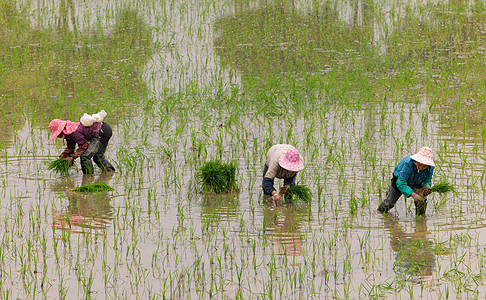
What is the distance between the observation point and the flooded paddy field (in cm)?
484

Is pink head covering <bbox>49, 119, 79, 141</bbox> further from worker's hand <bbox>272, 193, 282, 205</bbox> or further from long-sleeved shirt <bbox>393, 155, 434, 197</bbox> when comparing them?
long-sleeved shirt <bbox>393, 155, 434, 197</bbox>

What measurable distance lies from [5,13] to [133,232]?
398 inches

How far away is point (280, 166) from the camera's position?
6.14 metres

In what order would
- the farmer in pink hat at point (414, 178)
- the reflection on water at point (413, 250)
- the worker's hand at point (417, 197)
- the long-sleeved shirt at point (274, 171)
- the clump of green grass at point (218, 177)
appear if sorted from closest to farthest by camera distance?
the reflection on water at point (413, 250) < the farmer in pink hat at point (414, 178) < the worker's hand at point (417, 197) < the long-sleeved shirt at point (274, 171) < the clump of green grass at point (218, 177)

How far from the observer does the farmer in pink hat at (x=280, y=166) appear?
6043 mm

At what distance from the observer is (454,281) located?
15.1ft

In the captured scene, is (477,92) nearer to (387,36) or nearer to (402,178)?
(387,36)

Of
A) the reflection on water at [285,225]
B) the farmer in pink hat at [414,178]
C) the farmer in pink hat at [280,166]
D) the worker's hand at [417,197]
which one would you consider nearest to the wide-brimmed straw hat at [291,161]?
the farmer in pink hat at [280,166]

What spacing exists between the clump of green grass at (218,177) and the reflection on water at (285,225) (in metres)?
0.40

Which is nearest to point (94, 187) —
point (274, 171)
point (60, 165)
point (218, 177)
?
point (60, 165)

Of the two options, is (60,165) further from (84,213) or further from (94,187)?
(84,213)

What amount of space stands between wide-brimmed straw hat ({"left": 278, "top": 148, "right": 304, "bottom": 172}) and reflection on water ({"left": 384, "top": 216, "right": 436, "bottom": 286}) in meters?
0.88

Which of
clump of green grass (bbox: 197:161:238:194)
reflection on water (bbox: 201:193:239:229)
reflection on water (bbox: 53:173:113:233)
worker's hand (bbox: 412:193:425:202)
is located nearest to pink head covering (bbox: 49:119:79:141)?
reflection on water (bbox: 53:173:113:233)

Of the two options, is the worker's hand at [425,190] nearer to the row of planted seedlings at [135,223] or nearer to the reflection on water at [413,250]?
the reflection on water at [413,250]
